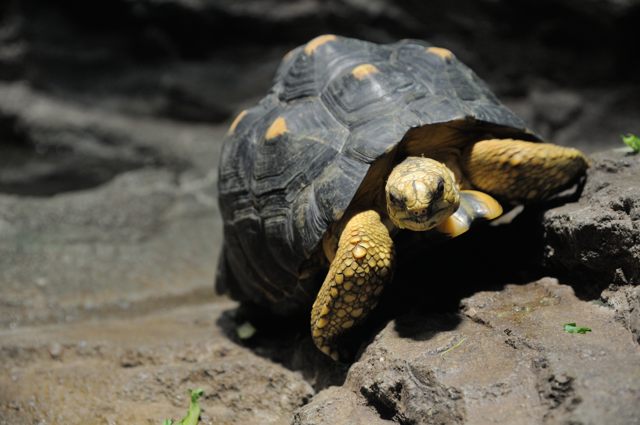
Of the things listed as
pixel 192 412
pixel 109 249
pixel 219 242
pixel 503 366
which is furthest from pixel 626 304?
pixel 109 249

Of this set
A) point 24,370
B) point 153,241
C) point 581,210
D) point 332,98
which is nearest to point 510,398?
point 581,210

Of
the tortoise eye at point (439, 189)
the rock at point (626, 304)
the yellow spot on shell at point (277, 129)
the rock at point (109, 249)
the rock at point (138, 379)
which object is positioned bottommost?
the rock at point (109, 249)

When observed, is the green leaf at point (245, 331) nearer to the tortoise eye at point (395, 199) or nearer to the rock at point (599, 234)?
the tortoise eye at point (395, 199)

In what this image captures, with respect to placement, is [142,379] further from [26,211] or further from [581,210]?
[26,211]

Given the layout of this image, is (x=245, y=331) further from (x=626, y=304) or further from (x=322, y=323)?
(x=626, y=304)

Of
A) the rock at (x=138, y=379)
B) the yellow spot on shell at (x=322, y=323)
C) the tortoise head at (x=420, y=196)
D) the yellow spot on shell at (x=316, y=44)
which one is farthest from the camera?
the yellow spot on shell at (x=316, y=44)

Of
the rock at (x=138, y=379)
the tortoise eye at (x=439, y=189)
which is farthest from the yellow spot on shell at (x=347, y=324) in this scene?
the tortoise eye at (x=439, y=189)

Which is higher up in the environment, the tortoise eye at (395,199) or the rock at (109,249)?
the tortoise eye at (395,199)

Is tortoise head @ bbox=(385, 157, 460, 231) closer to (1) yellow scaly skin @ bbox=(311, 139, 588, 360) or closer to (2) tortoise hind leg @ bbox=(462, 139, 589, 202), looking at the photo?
(1) yellow scaly skin @ bbox=(311, 139, 588, 360)
